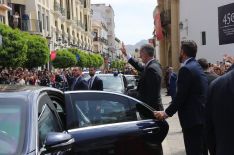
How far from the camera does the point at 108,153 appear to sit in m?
5.49

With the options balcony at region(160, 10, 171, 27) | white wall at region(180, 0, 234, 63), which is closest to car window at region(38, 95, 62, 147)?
white wall at region(180, 0, 234, 63)

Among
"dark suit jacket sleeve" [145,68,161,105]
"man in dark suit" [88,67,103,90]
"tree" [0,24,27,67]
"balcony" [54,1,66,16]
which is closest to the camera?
"dark suit jacket sleeve" [145,68,161,105]

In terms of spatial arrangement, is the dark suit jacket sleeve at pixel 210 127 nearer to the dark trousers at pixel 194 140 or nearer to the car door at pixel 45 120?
the car door at pixel 45 120

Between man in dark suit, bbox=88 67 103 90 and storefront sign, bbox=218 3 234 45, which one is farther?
storefront sign, bbox=218 3 234 45

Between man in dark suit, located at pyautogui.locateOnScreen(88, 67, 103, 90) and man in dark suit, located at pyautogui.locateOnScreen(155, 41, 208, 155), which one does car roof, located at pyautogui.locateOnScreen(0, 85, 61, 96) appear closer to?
man in dark suit, located at pyautogui.locateOnScreen(155, 41, 208, 155)

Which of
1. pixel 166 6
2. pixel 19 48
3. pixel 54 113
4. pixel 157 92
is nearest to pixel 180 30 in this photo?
pixel 166 6

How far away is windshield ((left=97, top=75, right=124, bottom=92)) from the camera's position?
13.7 m

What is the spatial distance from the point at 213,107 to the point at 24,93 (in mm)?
1927

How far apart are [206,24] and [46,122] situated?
29.7m

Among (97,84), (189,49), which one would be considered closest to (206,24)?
(97,84)

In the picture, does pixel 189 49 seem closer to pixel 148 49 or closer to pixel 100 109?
pixel 100 109

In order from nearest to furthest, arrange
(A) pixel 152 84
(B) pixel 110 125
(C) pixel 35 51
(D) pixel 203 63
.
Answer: (B) pixel 110 125 → (A) pixel 152 84 → (D) pixel 203 63 → (C) pixel 35 51

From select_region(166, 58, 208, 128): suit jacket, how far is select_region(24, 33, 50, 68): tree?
30.7 metres

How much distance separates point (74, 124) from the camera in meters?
5.51
